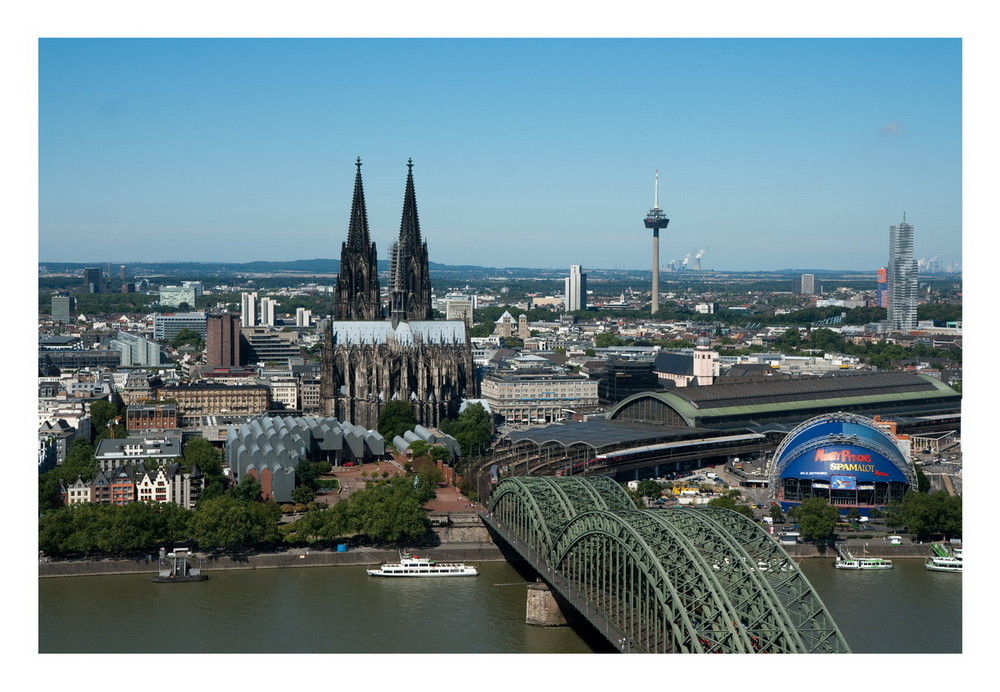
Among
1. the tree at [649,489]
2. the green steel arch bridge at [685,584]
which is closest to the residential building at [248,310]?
the tree at [649,489]

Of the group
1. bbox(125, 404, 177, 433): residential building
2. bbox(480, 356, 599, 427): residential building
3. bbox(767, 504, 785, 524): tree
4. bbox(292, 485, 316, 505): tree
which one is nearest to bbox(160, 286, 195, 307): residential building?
bbox(480, 356, 599, 427): residential building

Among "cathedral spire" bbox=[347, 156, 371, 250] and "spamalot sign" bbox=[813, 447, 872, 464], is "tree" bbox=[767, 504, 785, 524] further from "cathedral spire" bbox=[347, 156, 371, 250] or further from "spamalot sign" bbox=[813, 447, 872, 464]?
"cathedral spire" bbox=[347, 156, 371, 250]

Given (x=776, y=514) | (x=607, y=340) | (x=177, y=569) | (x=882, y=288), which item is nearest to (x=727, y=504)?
(x=776, y=514)

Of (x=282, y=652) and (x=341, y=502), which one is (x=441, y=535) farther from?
(x=282, y=652)

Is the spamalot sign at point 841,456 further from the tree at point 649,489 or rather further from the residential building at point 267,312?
the residential building at point 267,312

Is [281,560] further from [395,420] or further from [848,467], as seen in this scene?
[395,420]
